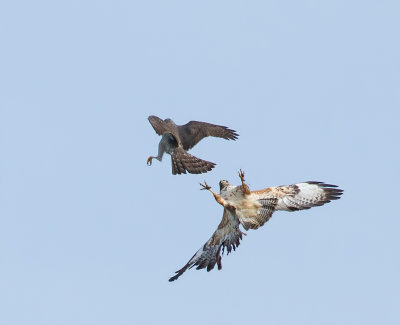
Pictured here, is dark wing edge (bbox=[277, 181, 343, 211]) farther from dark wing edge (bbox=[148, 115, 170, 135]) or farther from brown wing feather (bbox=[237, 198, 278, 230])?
dark wing edge (bbox=[148, 115, 170, 135])

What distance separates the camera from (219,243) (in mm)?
→ 14719

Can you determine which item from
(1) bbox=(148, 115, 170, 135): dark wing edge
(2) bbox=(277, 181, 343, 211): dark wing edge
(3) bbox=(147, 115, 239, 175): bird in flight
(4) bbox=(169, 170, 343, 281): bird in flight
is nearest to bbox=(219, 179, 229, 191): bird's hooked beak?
(4) bbox=(169, 170, 343, 281): bird in flight

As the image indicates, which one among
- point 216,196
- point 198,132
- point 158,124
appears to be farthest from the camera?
point 198,132

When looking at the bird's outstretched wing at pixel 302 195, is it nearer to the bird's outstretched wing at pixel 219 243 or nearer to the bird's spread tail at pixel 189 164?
the bird's outstretched wing at pixel 219 243

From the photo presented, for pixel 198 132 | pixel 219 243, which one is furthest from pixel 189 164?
pixel 219 243

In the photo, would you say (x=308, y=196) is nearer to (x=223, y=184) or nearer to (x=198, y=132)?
(x=223, y=184)

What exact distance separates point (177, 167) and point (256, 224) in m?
3.87

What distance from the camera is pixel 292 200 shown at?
15.5m

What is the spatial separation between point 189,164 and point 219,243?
142 inches

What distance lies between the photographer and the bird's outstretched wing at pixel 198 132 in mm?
19875

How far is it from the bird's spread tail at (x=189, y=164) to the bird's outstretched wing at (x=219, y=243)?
3.20 m

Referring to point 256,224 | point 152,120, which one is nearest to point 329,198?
point 256,224

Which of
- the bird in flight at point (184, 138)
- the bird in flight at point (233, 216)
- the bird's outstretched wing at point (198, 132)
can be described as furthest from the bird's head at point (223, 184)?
the bird's outstretched wing at point (198, 132)

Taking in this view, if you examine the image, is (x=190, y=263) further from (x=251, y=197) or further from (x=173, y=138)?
(x=173, y=138)
